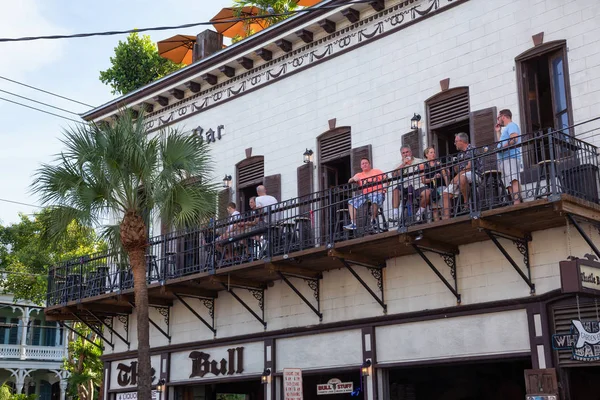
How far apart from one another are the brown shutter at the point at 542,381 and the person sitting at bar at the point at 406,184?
11.0ft

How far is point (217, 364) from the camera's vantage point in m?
19.5

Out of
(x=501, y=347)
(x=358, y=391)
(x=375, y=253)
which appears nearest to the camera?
(x=501, y=347)

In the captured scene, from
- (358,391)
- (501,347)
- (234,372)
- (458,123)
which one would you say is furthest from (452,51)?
(234,372)

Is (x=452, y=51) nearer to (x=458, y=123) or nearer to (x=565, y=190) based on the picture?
(x=458, y=123)

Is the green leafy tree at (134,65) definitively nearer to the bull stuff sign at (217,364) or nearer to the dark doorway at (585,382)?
the bull stuff sign at (217,364)

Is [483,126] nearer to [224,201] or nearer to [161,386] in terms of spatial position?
[224,201]

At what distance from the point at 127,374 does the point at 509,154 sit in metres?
13.5

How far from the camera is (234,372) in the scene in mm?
18922

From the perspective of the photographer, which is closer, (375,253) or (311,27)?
(375,253)

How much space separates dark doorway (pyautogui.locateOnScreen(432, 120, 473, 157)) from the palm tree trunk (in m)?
6.10

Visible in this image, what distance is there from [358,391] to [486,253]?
463 cm

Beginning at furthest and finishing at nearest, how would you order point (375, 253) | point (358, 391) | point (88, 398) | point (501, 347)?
point (88, 398), point (358, 391), point (375, 253), point (501, 347)

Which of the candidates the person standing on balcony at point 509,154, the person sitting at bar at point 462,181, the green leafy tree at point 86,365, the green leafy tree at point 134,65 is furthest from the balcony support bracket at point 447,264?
the green leafy tree at point 134,65

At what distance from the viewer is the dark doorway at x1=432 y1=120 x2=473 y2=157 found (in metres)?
16.4
